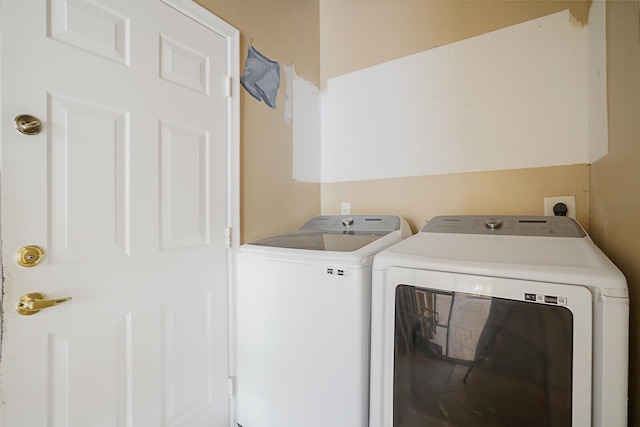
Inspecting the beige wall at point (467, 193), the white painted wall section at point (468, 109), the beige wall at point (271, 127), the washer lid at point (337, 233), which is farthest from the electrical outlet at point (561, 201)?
the beige wall at point (271, 127)

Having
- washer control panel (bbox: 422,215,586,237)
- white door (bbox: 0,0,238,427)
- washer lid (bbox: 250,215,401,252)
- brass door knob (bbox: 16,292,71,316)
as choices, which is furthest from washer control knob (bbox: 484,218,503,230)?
brass door knob (bbox: 16,292,71,316)

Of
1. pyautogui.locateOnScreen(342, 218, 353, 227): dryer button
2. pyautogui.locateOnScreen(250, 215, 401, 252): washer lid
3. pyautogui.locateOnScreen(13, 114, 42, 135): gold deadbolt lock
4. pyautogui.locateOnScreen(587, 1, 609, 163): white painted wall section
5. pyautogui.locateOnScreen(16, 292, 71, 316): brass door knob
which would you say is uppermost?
pyautogui.locateOnScreen(587, 1, 609, 163): white painted wall section

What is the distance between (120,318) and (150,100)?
891 millimetres

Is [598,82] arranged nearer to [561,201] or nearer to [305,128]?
[561,201]

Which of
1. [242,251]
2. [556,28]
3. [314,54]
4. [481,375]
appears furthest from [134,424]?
[556,28]

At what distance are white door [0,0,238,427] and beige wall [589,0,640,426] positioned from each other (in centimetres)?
158

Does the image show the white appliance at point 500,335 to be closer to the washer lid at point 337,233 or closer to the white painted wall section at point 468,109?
the washer lid at point 337,233

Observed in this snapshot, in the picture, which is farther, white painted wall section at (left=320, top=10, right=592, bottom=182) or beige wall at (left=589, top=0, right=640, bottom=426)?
white painted wall section at (left=320, top=10, right=592, bottom=182)

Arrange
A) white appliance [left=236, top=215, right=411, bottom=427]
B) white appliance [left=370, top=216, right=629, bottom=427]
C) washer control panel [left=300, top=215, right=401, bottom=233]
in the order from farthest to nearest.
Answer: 1. washer control panel [left=300, top=215, right=401, bottom=233]
2. white appliance [left=236, top=215, right=411, bottom=427]
3. white appliance [left=370, top=216, right=629, bottom=427]

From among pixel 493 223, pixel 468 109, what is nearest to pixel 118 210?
pixel 493 223

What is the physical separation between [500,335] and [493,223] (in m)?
0.71

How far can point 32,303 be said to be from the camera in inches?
32.9

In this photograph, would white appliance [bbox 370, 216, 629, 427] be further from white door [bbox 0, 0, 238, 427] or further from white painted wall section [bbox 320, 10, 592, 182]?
white door [bbox 0, 0, 238, 427]

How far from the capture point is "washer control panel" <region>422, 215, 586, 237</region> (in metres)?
1.25
